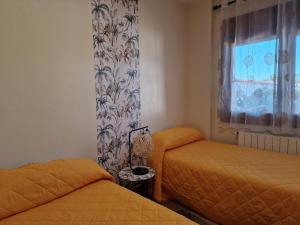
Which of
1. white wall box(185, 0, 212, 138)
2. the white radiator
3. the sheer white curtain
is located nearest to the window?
the sheer white curtain

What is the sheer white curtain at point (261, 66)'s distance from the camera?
7.27 ft

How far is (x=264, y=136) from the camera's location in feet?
8.14

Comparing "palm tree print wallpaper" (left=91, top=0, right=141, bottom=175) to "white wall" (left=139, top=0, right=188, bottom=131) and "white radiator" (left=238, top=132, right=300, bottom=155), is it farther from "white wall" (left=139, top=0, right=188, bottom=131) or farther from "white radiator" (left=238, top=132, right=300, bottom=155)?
"white radiator" (left=238, top=132, right=300, bottom=155)

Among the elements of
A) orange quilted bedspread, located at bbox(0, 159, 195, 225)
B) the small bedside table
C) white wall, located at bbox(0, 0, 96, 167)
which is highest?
white wall, located at bbox(0, 0, 96, 167)

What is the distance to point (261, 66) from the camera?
95.0 inches

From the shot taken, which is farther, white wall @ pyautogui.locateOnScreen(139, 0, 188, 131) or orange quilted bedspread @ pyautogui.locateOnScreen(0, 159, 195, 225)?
white wall @ pyautogui.locateOnScreen(139, 0, 188, 131)

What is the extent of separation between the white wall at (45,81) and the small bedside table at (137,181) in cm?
39

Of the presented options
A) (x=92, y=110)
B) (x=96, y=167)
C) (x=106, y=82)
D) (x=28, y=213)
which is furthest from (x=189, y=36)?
(x=28, y=213)

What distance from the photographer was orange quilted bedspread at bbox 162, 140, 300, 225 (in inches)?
62.4

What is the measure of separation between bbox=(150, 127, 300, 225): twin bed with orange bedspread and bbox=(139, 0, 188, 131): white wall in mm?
335

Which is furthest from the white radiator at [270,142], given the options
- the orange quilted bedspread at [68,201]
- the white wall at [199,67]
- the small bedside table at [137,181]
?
the orange quilted bedspread at [68,201]

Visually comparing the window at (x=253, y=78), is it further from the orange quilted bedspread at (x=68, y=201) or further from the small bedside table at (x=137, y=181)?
the orange quilted bedspread at (x=68, y=201)

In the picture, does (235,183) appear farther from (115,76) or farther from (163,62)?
(163,62)

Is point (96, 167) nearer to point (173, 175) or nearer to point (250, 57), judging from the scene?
point (173, 175)
